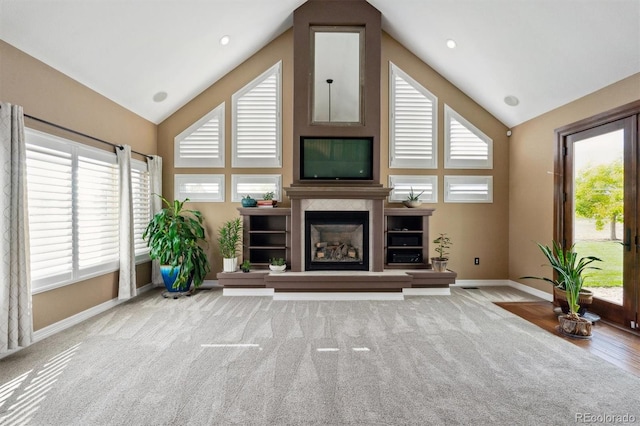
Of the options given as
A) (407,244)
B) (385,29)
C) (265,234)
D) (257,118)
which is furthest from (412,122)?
(265,234)

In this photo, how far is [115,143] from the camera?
4137mm

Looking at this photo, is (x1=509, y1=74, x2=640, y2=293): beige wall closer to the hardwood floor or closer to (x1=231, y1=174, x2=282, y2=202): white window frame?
the hardwood floor

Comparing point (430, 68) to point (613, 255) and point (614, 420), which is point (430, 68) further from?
point (614, 420)

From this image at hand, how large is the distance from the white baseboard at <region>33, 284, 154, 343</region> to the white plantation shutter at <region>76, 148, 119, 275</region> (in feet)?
1.58

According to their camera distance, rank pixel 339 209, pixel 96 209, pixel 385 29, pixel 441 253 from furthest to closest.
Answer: pixel 385 29
pixel 441 253
pixel 339 209
pixel 96 209

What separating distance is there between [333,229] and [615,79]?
3.78 metres

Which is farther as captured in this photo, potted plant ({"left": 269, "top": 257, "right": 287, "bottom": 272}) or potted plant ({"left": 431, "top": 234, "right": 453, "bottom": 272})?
potted plant ({"left": 431, "top": 234, "right": 453, "bottom": 272})

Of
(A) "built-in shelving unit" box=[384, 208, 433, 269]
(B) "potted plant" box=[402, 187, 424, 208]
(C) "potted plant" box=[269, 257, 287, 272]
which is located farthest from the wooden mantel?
(C) "potted plant" box=[269, 257, 287, 272]

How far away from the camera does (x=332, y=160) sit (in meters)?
4.63

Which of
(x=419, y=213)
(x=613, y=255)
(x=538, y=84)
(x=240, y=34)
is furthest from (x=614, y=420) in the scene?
(x=240, y=34)

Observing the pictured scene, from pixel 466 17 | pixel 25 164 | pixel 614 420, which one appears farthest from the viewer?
pixel 466 17

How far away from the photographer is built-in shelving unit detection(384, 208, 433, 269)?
484cm

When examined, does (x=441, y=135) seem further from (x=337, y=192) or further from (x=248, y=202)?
(x=248, y=202)

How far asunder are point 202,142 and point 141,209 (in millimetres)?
1476
